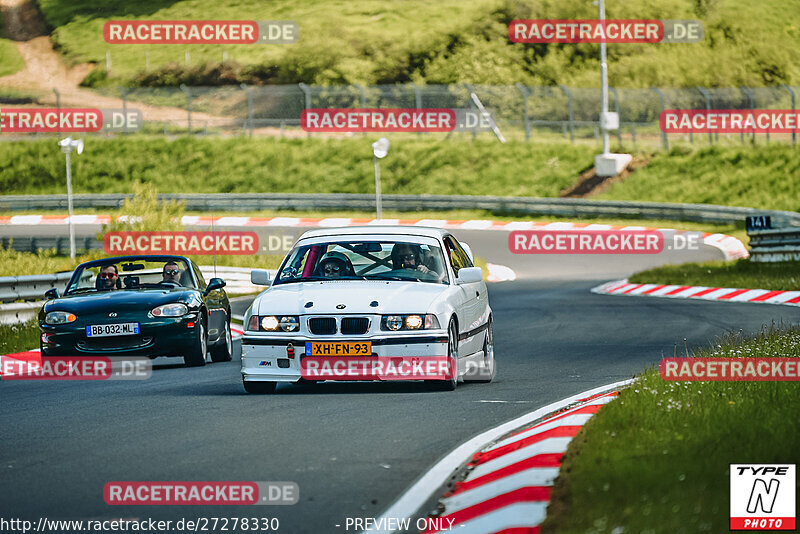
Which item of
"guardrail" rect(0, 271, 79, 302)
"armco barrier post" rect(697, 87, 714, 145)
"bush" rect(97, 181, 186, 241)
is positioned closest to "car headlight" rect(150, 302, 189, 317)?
"guardrail" rect(0, 271, 79, 302)

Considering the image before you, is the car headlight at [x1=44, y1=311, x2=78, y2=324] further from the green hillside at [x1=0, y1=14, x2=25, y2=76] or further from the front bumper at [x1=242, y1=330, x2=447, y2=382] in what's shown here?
the green hillside at [x1=0, y1=14, x2=25, y2=76]

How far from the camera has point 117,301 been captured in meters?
14.8

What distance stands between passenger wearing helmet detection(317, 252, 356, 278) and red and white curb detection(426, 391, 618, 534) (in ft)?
12.1

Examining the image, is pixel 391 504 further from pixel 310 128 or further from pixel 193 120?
pixel 193 120

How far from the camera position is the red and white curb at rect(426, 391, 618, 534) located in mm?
6309

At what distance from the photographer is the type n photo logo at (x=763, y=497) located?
5.73 metres

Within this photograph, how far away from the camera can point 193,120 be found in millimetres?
63875

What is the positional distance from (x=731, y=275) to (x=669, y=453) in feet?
70.5

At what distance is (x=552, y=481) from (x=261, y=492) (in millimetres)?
1575

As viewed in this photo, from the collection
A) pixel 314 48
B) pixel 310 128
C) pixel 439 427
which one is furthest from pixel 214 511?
pixel 314 48

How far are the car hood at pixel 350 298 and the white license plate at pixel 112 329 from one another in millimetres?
3315

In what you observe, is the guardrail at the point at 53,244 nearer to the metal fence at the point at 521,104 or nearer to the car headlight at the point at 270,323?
the metal fence at the point at 521,104

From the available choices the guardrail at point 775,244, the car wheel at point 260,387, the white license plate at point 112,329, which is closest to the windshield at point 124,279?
the white license plate at point 112,329

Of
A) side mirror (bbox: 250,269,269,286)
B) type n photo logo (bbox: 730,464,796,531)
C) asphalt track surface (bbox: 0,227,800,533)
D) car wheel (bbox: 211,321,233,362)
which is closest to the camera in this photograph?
type n photo logo (bbox: 730,464,796,531)
